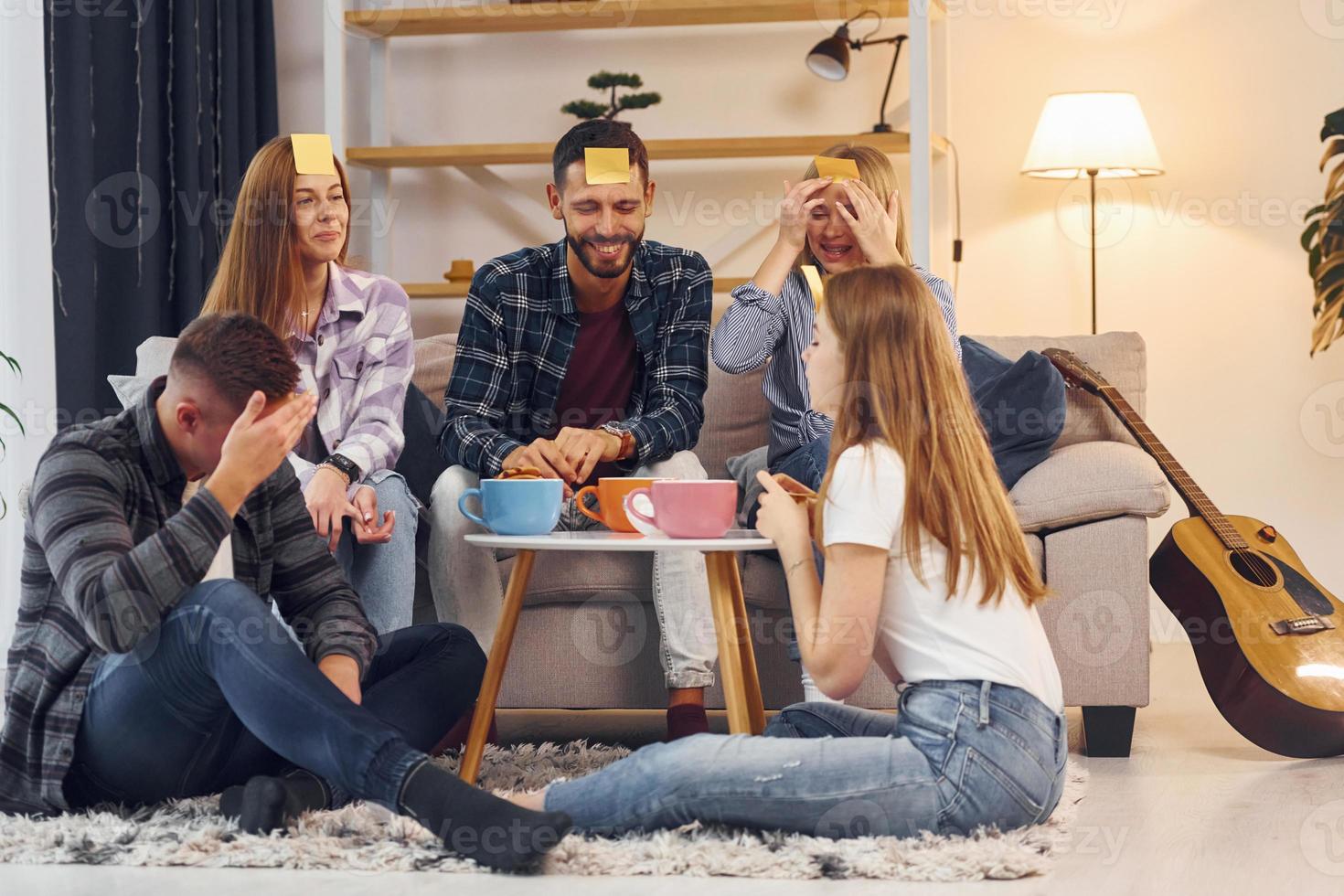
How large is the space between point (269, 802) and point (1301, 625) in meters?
1.55

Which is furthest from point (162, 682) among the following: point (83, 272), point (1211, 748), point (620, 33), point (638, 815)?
point (620, 33)

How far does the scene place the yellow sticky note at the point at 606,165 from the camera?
2.30 m

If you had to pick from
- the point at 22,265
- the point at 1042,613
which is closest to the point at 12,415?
the point at 22,265

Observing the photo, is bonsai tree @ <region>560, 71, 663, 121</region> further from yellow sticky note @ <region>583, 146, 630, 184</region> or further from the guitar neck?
the guitar neck

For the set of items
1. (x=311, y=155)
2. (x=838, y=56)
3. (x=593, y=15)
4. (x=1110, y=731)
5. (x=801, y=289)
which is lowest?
(x=1110, y=731)

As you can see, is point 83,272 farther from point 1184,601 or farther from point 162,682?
point 1184,601

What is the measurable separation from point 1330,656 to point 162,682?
1682mm

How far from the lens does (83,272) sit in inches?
128

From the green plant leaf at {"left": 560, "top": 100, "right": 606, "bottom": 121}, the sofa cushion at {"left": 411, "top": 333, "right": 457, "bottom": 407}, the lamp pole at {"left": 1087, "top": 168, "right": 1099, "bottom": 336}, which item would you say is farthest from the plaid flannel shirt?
the lamp pole at {"left": 1087, "top": 168, "right": 1099, "bottom": 336}

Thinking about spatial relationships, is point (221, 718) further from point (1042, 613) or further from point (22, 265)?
point (22, 265)

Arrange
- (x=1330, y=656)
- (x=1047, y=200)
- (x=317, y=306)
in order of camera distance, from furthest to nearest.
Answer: (x=1047, y=200) < (x=317, y=306) < (x=1330, y=656)

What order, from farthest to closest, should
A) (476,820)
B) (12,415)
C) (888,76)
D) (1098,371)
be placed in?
(888,76) → (12,415) → (1098,371) → (476,820)

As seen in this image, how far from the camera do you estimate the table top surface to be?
5.59ft

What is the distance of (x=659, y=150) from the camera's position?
12.0 ft
